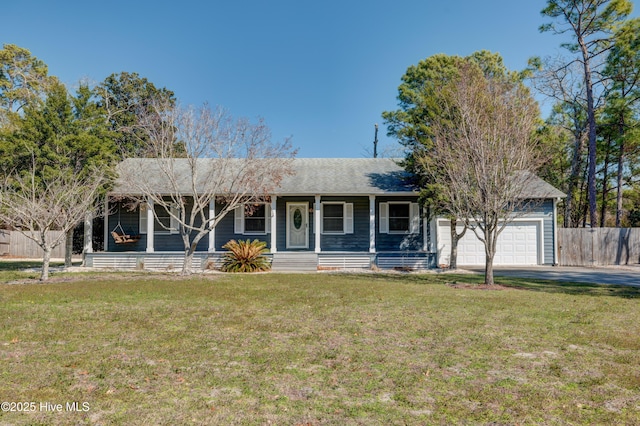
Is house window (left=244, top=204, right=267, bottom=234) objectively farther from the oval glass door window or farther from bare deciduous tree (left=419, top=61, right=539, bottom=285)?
bare deciduous tree (left=419, top=61, right=539, bottom=285)

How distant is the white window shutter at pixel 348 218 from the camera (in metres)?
17.9

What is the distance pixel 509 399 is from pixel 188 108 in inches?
505

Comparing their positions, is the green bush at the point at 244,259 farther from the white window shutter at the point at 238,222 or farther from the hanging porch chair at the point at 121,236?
the hanging porch chair at the point at 121,236

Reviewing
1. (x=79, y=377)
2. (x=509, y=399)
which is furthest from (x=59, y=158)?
(x=509, y=399)

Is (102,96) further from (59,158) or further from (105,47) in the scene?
(59,158)

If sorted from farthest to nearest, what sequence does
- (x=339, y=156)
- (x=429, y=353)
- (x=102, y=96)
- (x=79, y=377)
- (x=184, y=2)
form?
(x=102, y=96)
(x=339, y=156)
(x=184, y=2)
(x=429, y=353)
(x=79, y=377)

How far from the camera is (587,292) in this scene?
994 cm

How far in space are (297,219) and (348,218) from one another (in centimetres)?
234

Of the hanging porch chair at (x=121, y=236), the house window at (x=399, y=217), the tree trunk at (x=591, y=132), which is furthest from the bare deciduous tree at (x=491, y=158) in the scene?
the hanging porch chair at (x=121, y=236)

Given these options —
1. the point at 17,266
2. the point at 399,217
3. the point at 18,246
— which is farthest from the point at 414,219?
the point at 18,246

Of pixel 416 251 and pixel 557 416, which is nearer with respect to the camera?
pixel 557 416

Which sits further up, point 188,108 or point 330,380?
point 188,108

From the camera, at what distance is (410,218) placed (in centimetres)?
1791

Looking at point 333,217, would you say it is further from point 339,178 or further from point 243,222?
point 243,222
